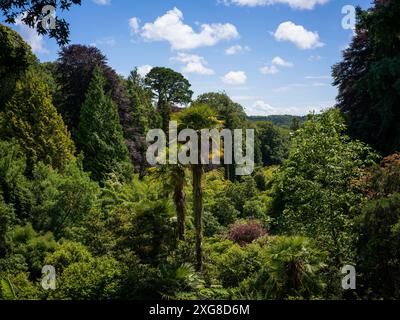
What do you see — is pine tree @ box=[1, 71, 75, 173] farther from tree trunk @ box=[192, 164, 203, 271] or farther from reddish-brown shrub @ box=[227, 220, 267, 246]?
tree trunk @ box=[192, 164, 203, 271]

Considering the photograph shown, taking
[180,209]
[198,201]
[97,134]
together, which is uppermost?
[97,134]

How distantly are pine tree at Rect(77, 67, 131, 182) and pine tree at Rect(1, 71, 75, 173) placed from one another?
337cm

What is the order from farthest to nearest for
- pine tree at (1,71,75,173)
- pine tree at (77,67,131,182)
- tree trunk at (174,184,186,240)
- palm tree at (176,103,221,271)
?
1. pine tree at (77,67,131,182)
2. pine tree at (1,71,75,173)
3. tree trunk at (174,184,186,240)
4. palm tree at (176,103,221,271)

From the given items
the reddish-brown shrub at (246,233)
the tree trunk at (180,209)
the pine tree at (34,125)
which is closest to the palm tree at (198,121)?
the tree trunk at (180,209)

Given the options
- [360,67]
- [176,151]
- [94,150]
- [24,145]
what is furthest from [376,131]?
[24,145]

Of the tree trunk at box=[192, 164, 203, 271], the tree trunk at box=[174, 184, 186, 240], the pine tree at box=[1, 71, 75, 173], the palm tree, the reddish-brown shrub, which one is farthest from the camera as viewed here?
the pine tree at box=[1, 71, 75, 173]

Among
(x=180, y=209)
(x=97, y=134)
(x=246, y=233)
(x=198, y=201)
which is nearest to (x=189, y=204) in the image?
(x=246, y=233)

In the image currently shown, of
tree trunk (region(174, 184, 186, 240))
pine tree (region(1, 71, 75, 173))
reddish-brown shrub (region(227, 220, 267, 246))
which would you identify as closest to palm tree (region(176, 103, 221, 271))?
tree trunk (region(174, 184, 186, 240))

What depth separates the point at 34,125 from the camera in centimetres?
2406

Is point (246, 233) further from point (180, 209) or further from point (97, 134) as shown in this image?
point (97, 134)

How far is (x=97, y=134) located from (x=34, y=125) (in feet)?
17.6

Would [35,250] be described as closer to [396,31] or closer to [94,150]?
[94,150]

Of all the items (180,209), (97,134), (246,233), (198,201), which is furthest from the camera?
→ (97,134)

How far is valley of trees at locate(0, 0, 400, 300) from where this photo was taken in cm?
1107
